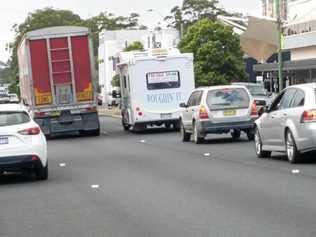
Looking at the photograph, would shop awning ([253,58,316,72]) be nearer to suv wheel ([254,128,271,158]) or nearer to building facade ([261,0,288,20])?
building facade ([261,0,288,20])

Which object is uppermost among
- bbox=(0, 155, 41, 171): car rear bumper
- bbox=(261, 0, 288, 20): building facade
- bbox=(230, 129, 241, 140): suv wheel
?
bbox=(261, 0, 288, 20): building facade

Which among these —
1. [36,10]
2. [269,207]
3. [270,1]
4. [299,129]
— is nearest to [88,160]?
[299,129]

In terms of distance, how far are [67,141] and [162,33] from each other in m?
76.6

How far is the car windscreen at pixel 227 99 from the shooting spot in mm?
26016

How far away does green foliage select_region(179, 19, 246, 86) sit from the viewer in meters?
58.3

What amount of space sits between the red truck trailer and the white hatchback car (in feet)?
49.9

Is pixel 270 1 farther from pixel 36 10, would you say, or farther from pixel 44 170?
pixel 44 170

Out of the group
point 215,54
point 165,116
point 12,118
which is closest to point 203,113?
point 165,116

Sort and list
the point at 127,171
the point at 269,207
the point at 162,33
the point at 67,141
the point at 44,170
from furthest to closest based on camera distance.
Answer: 1. the point at 162,33
2. the point at 67,141
3. the point at 127,171
4. the point at 44,170
5. the point at 269,207

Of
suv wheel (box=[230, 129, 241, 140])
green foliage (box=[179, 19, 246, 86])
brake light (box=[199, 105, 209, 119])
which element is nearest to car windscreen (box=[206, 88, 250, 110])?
brake light (box=[199, 105, 209, 119])

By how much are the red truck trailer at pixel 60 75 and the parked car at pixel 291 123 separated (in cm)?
1353

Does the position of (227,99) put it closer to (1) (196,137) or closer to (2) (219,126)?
(2) (219,126)

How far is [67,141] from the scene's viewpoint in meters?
31.9

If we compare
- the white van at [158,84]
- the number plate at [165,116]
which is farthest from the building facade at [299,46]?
the number plate at [165,116]
